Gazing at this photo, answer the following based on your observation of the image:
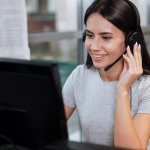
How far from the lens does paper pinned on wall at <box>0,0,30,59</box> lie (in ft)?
5.09

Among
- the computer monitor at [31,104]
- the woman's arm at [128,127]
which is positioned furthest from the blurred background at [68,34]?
the computer monitor at [31,104]

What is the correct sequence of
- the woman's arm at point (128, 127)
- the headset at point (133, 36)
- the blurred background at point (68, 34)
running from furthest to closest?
the blurred background at point (68, 34), the headset at point (133, 36), the woman's arm at point (128, 127)

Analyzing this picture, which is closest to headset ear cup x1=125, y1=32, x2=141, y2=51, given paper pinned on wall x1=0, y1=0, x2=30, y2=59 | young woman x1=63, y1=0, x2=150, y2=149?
young woman x1=63, y1=0, x2=150, y2=149

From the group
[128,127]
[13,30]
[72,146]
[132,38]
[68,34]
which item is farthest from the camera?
[68,34]

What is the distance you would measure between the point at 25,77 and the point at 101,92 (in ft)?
2.16

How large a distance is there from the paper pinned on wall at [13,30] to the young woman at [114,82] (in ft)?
1.10

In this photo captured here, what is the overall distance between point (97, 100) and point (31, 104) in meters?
0.63

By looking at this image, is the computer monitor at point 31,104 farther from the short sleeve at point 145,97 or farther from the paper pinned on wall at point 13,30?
the paper pinned on wall at point 13,30

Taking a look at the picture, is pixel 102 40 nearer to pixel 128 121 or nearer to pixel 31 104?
pixel 128 121

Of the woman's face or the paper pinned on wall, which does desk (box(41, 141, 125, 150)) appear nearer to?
the woman's face

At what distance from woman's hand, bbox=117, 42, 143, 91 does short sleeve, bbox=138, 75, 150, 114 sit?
0.05 m

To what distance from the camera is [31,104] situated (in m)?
0.78

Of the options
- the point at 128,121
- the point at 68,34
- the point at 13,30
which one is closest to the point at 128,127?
the point at 128,121

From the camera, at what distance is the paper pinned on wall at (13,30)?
155cm
